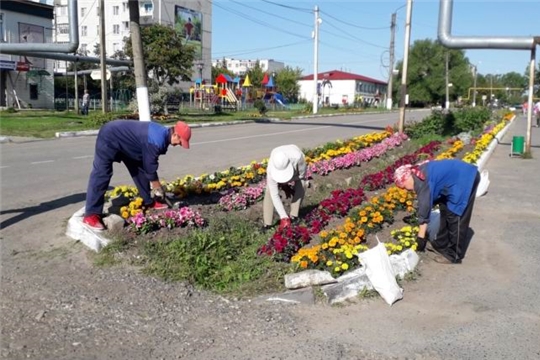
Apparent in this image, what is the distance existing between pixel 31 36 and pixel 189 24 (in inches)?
1199

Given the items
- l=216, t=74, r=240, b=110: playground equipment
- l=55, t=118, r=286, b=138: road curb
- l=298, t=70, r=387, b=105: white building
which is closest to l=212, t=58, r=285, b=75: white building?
l=298, t=70, r=387, b=105: white building

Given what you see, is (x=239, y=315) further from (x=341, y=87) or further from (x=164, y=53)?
(x=341, y=87)

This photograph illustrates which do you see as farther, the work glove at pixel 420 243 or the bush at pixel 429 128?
the bush at pixel 429 128

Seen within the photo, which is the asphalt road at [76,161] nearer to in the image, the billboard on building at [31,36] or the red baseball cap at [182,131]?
the red baseball cap at [182,131]

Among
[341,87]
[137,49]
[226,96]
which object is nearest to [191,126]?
[137,49]

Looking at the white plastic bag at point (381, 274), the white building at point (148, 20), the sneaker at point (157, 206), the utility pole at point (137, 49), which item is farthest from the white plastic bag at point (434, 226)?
the white building at point (148, 20)

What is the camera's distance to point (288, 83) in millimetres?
86562

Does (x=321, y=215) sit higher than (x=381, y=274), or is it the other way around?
(x=321, y=215)

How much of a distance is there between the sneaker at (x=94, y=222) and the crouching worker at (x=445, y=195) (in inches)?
126

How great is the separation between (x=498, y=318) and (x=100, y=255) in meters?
3.79

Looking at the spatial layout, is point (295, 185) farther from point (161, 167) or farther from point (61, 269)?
point (161, 167)

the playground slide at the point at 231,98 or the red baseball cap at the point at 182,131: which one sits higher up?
the playground slide at the point at 231,98

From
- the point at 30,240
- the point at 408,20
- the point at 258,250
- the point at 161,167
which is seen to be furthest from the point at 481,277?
the point at 408,20

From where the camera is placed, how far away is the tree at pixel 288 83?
8538 centimetres
